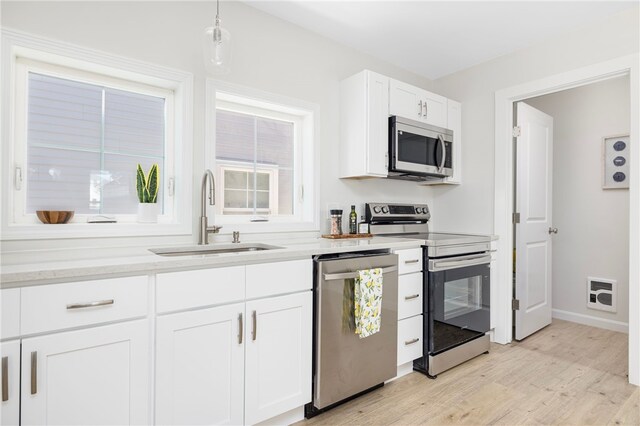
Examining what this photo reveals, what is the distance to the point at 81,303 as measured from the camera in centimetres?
127

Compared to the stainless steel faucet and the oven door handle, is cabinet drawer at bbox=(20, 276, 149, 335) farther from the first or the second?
the oven door handle

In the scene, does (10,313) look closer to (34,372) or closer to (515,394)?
(34,372)

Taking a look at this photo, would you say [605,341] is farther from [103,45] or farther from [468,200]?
[103,45]

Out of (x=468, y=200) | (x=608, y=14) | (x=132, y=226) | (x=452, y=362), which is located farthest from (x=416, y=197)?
(x=132, y=226)

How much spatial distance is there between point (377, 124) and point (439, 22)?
84 cm

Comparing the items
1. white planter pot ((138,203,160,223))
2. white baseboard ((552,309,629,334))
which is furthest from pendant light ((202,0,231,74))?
white baseboard ((552,309,629,334))

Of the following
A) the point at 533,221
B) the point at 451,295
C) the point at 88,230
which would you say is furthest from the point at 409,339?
the point at 88,230

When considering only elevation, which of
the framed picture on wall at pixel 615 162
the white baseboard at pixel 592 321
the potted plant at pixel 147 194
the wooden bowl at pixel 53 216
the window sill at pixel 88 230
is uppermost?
the framed picture on wall at pixel 615 162

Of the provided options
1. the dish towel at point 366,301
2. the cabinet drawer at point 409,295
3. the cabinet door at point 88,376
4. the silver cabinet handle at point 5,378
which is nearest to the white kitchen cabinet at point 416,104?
the cabinet drawer at point 409,295

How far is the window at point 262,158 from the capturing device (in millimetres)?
2414

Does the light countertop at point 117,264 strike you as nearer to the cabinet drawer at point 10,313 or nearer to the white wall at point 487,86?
the cabinet drawer at point 10,313

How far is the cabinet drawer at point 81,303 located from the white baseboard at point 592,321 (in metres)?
4.08

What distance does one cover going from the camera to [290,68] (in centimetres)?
255

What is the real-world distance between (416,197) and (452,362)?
1550 mm
